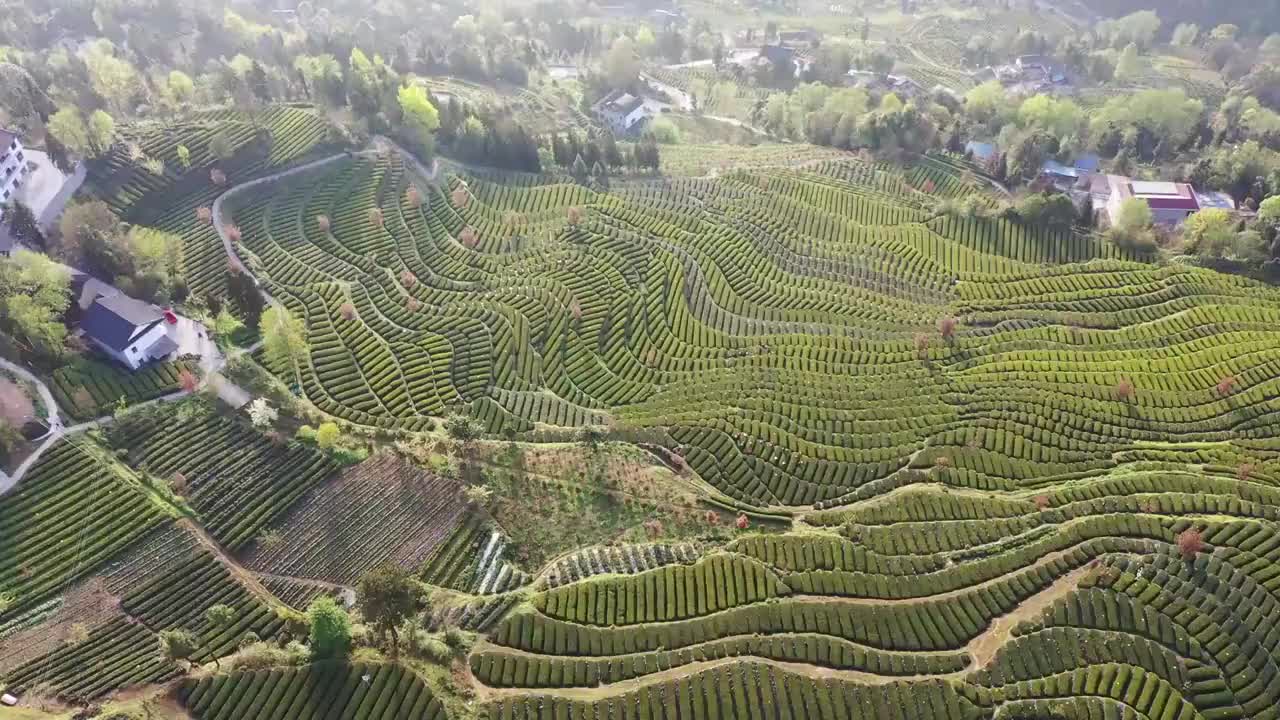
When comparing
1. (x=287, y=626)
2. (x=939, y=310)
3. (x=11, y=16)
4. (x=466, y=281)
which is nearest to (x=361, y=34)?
(x=11, y=16)

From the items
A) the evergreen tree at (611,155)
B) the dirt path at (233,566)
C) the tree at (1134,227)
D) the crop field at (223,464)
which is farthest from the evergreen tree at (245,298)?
the tree at (1134,227)

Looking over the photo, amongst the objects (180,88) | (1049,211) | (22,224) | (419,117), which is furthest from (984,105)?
(22,224)

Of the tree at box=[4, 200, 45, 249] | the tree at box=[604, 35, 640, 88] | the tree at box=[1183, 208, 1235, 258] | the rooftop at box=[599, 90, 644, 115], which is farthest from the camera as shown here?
the tree at box=[604, 35, 640, 88]

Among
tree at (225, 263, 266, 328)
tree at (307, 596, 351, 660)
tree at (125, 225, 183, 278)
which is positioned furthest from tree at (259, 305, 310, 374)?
tree at (307, 596, 351, 660)

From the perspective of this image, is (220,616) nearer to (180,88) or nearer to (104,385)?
(104,385)

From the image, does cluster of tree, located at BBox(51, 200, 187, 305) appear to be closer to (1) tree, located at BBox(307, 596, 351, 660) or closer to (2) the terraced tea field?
(2) the terraced tea field

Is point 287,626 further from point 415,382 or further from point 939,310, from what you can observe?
point 939,310
